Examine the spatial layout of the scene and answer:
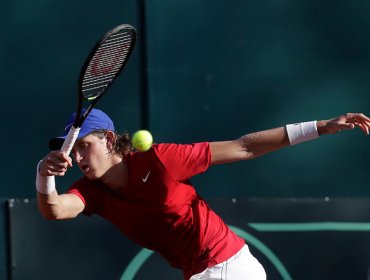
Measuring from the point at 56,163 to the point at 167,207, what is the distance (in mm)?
654

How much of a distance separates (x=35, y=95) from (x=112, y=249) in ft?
2.96

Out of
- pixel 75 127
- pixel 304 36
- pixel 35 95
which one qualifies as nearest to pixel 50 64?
pixel 35 95

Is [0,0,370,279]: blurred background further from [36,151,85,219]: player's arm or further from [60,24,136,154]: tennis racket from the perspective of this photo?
[36,151,85,219]: player's arm

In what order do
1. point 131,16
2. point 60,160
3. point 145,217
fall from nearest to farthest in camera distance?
point 60,160 < point 145,217 < point 131,16

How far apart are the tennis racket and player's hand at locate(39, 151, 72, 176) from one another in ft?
0.53

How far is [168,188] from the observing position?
3.87m

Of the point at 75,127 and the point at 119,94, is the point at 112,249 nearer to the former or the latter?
the point at 119,94

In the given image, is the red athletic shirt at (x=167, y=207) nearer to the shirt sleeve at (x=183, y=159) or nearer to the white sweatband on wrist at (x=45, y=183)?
the shirt sleeve at (x=183, y=159)

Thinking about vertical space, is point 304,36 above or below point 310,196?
above

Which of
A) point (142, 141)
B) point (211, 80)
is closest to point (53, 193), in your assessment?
point (142, 141)

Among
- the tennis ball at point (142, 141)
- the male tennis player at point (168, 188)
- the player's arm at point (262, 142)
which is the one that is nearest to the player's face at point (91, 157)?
the male tennis player at point (168, 188)

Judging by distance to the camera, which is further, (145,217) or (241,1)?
(241,1)

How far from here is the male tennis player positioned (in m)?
3.84

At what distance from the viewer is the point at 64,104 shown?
5.09 metres
